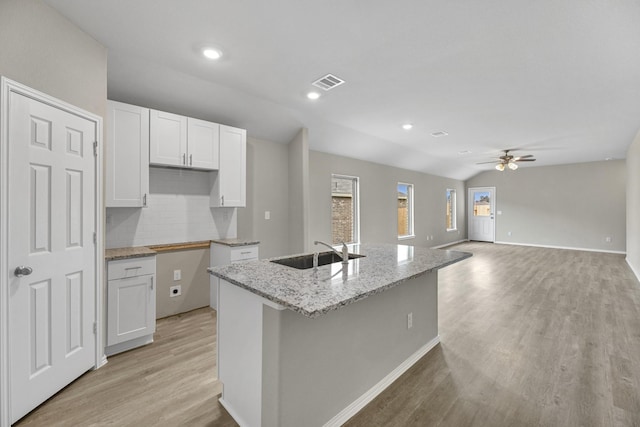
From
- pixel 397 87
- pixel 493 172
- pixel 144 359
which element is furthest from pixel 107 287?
pixel 493 172

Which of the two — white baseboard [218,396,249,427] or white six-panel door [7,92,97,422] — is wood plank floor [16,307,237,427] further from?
white six-panel door [7,92,97,422]

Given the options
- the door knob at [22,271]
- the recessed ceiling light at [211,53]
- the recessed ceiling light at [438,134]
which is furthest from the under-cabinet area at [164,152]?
the recessed ceiling light at [438,134]

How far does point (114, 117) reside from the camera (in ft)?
9.14

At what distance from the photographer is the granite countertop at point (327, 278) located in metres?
1.31

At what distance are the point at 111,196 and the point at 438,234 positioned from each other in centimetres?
850

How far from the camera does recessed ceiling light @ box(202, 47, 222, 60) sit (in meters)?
2.46

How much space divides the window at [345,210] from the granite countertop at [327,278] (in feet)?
11.7

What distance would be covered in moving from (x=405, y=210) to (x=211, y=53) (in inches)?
258

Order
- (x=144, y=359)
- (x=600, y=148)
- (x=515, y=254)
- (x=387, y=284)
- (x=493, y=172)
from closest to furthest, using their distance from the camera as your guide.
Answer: (x=387, y=284) < (x=144, y=359) < (x=600, y=148) < (x=515, y=254) < (x=493, y=172)

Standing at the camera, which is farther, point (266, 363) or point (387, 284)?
point (387, 284)

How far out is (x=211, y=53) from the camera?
2.52m

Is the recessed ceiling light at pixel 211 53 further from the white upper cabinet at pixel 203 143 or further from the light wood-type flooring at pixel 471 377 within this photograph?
the light wood-type flooring at pixel 471 377

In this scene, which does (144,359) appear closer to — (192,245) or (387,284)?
(192,245)

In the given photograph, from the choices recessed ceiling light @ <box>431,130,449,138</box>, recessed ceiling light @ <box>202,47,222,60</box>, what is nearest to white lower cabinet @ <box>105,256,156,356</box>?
recessed ceiling light @ <box>202,47,222,60</box>
